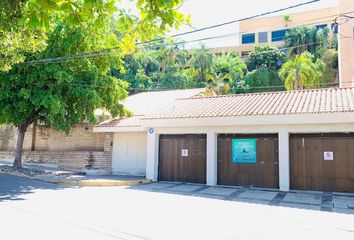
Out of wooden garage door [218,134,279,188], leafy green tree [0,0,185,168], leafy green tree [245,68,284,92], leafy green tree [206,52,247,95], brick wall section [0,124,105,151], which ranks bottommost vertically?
wooden garage door [218,134,279,188]

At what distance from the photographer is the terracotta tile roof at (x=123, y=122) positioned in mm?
18125

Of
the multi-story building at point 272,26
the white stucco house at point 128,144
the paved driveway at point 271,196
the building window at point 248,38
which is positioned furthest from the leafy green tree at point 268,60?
the paved driveway at point 271,196

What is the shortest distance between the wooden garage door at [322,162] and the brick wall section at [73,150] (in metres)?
10.8

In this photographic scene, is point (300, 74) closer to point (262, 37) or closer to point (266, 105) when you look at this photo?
point (266, 105)

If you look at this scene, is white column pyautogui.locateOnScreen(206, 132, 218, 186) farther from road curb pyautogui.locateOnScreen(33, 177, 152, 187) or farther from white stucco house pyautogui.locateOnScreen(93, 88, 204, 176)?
white stucco house pyautogui.locateOnScreen(93, 88, 204, 176)

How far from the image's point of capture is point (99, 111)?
22391mm

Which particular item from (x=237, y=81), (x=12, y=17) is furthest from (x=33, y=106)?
(x=237, y=81)

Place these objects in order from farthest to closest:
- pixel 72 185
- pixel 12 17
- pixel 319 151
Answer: pixel 72 185 < pixel 319 151 < pixel 12 17

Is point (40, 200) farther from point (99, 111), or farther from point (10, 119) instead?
point (99, 111)

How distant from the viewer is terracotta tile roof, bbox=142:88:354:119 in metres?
13.3

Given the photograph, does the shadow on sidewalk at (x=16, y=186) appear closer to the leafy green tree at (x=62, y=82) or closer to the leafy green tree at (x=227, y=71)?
the leafy green tree at (x=62, y=82)

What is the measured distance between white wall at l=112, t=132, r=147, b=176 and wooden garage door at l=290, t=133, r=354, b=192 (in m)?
8.44

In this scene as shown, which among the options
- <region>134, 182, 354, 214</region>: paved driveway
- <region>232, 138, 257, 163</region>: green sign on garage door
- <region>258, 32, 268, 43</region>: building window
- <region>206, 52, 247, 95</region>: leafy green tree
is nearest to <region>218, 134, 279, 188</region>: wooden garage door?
<region>232, 138, 257, 163</region>: green sign on garage door

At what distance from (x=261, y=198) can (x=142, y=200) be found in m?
4.35
